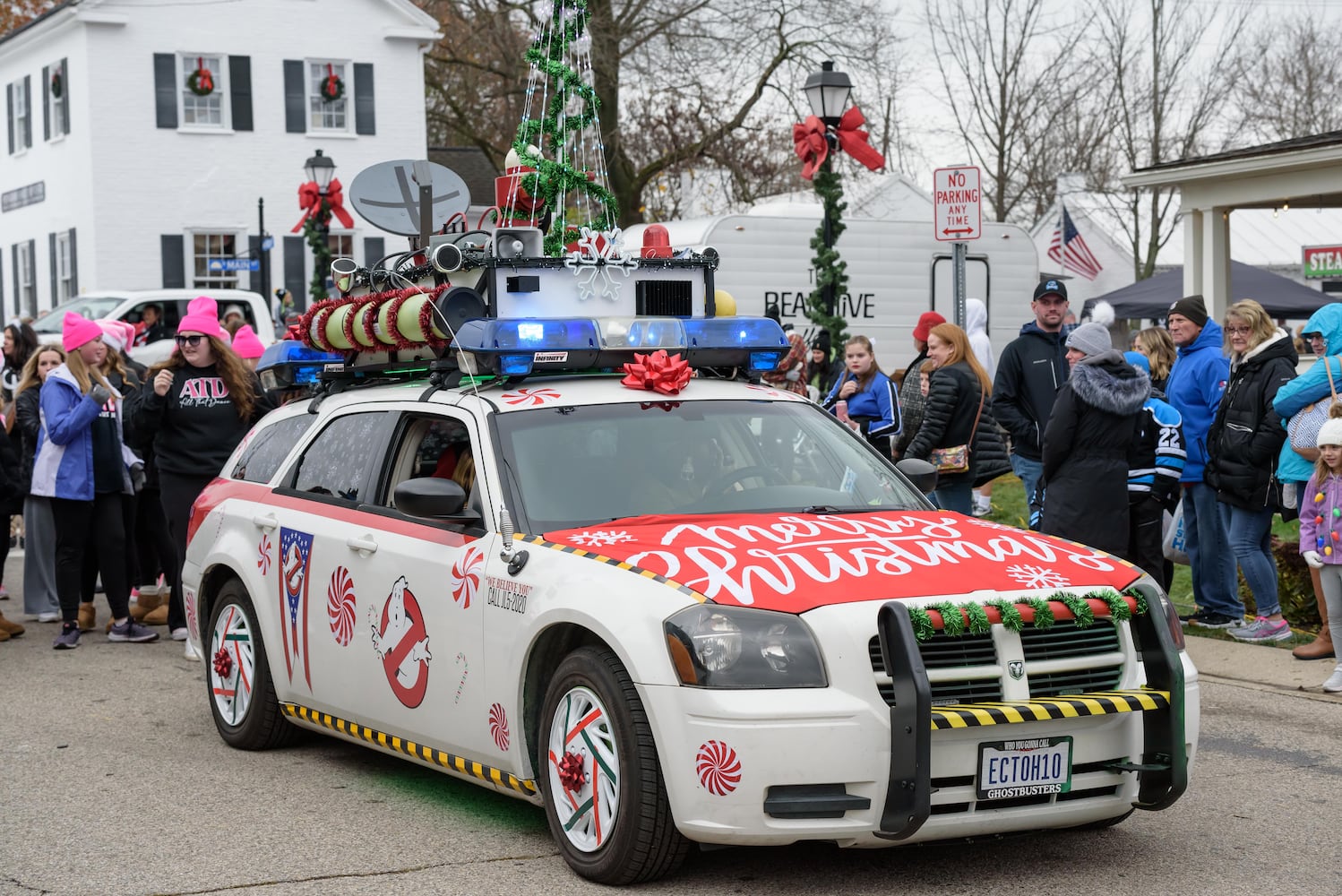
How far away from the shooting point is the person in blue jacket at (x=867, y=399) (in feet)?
38.8

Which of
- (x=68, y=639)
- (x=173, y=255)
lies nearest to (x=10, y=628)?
(x=68, y=639)

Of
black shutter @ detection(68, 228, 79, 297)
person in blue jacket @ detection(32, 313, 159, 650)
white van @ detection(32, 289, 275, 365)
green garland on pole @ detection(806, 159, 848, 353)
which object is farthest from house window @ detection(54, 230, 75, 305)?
person in blue jacket @ detection(32, 313, 159, 650)

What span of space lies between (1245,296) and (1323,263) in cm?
1361

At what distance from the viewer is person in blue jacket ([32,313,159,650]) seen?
36.7 feet

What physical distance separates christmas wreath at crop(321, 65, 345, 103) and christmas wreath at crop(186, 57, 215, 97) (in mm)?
2536

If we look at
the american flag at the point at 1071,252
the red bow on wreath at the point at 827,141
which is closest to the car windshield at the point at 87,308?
the red bow on wreath at the point at 827,141

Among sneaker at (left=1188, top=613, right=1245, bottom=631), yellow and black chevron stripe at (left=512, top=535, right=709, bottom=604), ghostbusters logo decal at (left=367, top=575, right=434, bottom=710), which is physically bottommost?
sneaker at (left=1188, top=613, right=1245, bottom=631)

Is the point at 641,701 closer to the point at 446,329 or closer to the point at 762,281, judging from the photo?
the point at 446,329

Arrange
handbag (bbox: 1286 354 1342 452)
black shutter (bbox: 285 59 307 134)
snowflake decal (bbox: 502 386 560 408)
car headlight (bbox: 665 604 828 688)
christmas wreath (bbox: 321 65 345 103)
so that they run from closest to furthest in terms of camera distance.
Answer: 1. car headlight (bbox: 665 604 828 688)
2. snowflake decal (bbox: 502 386 560 408)
3. handbag (bbox: 1286 354 1342 452)
4. black shutter (bbox: 285 59 307 134)
5. christmas wreath (bbox: 321 65 345 103)

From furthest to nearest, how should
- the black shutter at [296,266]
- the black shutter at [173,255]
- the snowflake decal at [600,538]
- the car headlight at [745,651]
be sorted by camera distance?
1. the black shutter at [296,266]
2. the black shutter at [173,255]
3. the snowflake decal at [600,538]
4. the car headlight at [745,651]

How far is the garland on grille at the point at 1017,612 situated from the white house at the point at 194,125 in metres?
33.8

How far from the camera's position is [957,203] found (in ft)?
40.5

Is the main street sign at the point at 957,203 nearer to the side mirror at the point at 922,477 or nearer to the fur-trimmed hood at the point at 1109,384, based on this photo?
the fur-trimmed hood at the point at 1109,384

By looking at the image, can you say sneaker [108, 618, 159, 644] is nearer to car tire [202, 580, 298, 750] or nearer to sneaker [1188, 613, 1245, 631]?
car tire [202, 580, 298, 750]
